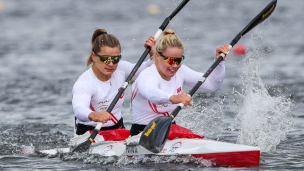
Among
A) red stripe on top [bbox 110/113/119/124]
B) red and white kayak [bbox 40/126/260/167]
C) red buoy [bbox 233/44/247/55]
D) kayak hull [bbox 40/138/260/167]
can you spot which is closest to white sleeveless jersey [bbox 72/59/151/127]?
red stripe on top [bbox 110/113/119/124]

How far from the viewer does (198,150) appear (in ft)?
31.2

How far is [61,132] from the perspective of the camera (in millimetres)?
12977

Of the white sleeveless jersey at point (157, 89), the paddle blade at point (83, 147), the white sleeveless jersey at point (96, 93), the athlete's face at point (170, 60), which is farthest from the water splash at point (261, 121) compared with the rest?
the paddle blade at point (83, 147)

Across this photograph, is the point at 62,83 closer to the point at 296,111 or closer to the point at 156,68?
the point at 296,111

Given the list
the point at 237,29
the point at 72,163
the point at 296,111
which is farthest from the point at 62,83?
the point at 237,29

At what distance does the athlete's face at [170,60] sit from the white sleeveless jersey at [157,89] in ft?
0.50

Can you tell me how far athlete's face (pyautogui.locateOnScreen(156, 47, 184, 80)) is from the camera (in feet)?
32.3

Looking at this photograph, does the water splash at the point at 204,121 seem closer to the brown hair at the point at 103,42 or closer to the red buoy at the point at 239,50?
the brown hair at the point at 103,42

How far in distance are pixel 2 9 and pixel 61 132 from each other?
2346cm

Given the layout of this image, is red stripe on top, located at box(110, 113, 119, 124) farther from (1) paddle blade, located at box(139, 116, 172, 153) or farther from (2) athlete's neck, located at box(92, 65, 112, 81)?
(1) paddle blade, located at box(139, 116, 172, 153)

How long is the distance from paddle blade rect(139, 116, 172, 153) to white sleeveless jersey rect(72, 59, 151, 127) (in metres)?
0.77

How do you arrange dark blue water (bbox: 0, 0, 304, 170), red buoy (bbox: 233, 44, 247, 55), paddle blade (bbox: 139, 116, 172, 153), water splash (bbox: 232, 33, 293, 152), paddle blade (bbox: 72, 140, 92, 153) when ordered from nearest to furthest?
1. paddle blade (bbox: 139, 116, 172, 153)
2. paddle blade (bbox: 72, 140, 92, 153)
3. dark blue water (bbox: 0, 0, 304, 170)
4. water splash (bbox: 232, 33, 293, 152)
5. red buoy (bbox: 233, 44, 247, 55)

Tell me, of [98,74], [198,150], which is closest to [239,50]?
[98,74]

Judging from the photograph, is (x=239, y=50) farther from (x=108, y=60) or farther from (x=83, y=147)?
(x=83, y=147)
